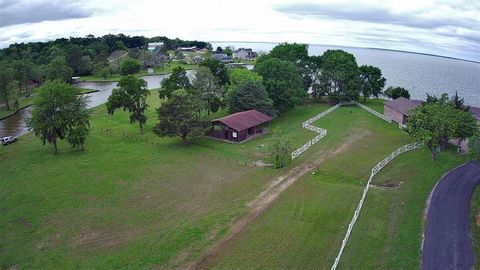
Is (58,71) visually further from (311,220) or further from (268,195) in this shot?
(311,220)

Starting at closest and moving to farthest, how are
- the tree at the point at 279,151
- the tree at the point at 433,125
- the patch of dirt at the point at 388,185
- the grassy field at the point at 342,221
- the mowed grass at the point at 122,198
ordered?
the grassy field at the point at 342,221 < the mowed grass at the point at 122,198 < the patch of dirt at the point at 388,185 < the tree at the point at 433,125 < the tree at the point at 279,151

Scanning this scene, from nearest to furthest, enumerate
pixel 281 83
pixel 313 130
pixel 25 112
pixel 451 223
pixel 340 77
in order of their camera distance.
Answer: pixel 451 223 < pixel 313 130 < pixel 281 83 < pixel 340 77 < pixel 25 112

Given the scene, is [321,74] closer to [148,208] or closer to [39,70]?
[148,208]

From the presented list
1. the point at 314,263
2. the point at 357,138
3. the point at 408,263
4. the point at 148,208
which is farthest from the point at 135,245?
the point at 357,138

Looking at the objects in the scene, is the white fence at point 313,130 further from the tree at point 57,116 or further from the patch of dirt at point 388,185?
the tree at point 57,116

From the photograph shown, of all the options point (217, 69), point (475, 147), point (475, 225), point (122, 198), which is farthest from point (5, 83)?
point (475, 225)

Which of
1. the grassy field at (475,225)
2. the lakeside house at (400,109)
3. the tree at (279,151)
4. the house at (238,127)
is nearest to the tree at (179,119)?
the house at (238,127)
